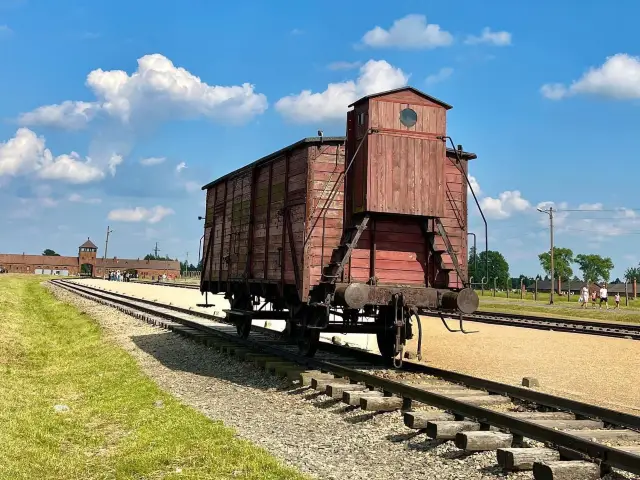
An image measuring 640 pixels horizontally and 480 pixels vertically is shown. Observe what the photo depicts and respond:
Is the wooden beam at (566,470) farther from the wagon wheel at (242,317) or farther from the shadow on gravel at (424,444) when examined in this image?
the wagon wheel at (242,317)

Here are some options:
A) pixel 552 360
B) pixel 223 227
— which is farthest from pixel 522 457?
pixel 223 227


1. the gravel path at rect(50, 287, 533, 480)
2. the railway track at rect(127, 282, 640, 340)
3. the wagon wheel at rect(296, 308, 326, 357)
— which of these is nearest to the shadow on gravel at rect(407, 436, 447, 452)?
the gravel path at rect(50, 287, 533, 480)

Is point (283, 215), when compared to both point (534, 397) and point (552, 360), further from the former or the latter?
point (552, 360)

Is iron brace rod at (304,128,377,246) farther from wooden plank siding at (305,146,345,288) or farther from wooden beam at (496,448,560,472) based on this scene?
wooden beam at (496,448,560,472)

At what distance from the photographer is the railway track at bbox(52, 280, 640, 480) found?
525 centimetres

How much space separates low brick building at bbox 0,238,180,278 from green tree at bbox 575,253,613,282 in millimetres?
112761

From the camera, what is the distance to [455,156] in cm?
1159

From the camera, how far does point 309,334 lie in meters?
11.9

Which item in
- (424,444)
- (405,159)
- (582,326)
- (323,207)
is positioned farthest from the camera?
(582,326)

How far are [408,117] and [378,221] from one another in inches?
77.0

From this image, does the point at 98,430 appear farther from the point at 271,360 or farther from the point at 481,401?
the point at 481,401

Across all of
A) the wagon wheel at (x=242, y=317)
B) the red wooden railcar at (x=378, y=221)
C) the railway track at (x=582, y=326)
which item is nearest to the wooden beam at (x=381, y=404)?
the red wooden railcar at (x=378, y=221)

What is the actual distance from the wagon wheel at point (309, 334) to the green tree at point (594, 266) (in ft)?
545

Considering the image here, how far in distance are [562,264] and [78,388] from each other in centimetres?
16138
